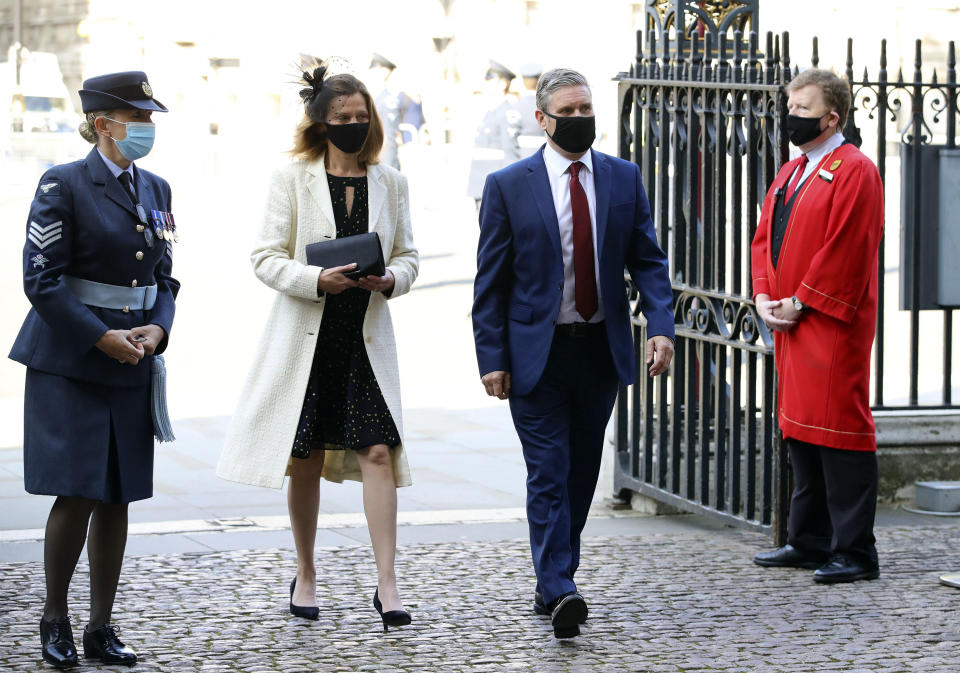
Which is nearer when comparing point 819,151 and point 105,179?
point 105,179

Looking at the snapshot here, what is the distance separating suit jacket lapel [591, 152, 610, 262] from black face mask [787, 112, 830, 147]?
3.33 feet

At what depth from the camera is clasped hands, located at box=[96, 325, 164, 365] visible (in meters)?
4.75

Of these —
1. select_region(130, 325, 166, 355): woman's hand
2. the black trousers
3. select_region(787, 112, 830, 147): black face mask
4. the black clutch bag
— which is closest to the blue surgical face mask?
select_region(130, 325, 166, 355): woman's hand

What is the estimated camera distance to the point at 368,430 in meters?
5.33

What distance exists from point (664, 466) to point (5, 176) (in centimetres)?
2645

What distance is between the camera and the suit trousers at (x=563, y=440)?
523cm

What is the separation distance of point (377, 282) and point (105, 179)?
93 cm

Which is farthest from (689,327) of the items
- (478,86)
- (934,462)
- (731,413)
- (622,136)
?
(478,86)

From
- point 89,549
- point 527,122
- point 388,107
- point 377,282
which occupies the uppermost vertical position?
point 388,107

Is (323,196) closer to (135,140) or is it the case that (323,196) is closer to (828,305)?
(135,140)

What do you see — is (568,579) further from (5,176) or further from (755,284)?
(5,176)

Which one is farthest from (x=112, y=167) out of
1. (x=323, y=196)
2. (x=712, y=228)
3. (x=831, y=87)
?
(x=712, y=228)

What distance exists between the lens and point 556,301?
207 inches

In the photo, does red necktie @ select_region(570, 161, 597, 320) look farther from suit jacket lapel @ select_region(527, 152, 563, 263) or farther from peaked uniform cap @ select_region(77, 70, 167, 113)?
peaked uniform cap @ select_region(77, 70, 167, 113)
